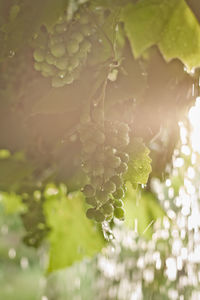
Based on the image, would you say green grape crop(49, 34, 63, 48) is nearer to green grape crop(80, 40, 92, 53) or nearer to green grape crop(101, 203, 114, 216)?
green grape crop(80, 40, 92, 53)

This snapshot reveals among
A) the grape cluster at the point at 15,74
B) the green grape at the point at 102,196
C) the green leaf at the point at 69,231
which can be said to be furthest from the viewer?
the green leaf at the point at 69,231

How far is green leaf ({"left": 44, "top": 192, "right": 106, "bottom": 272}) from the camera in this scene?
78 cm

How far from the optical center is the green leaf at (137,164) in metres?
0.46

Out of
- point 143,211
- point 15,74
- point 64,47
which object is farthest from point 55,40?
point 143,211

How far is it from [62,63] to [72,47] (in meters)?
0.02

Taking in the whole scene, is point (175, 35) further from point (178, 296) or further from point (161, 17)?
point (178, 296)

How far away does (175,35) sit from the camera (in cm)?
49

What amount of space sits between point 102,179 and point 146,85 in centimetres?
23

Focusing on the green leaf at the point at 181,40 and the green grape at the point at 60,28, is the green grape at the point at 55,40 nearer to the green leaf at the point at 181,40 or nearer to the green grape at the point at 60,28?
the green grape at the point at 60,28

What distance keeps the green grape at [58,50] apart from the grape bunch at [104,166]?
0.08m

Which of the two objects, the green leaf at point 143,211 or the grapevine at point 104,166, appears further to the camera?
the green leaf at point 143,211

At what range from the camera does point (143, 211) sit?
0.82 metres

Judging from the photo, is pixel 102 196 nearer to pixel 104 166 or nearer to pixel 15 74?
pixel 104 166

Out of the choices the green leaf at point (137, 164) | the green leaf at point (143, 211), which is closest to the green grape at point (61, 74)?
the green leaf at point (137, 164)
